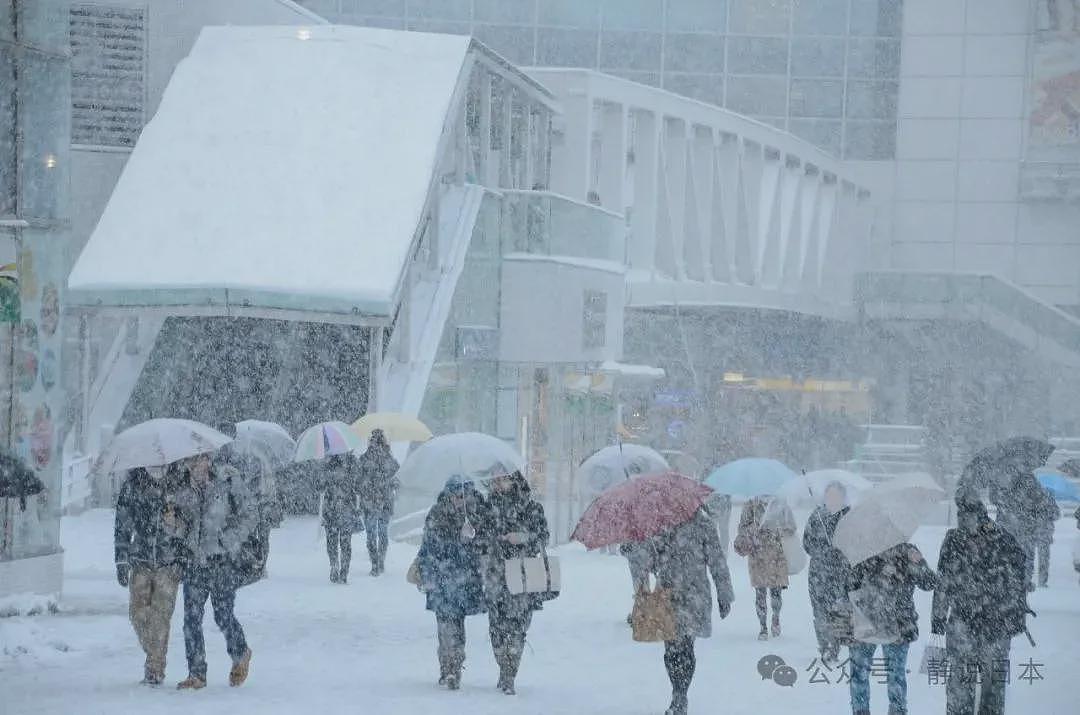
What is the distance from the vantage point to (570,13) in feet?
167

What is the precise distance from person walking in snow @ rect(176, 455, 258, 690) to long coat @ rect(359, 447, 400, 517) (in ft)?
20.6

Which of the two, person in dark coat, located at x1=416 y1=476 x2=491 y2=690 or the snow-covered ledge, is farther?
the snow-covered ledge

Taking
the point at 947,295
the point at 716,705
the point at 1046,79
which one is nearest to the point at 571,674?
the point at 716,705

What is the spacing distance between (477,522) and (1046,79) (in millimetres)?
43358

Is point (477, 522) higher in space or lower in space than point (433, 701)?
higher

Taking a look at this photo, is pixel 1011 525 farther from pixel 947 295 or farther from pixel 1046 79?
pixel 1046 79

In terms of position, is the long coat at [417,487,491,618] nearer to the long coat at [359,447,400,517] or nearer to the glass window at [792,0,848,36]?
the long coat at [359,447,400,517]

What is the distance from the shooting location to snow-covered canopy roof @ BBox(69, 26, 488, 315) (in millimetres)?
21375

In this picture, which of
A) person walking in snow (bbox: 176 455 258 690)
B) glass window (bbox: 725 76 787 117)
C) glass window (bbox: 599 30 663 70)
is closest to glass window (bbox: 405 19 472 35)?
glass window (bbox: 599 30 663 70)

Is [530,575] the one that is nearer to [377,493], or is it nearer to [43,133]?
[43,133]

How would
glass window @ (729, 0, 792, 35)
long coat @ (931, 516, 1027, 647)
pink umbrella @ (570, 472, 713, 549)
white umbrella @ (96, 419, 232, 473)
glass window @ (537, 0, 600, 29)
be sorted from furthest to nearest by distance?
glass window @ (537, 0, 600, 29), glass window @ (729, 0, 792, 35), white umbrella @ (96, 419, 232, 473), pink umbrella @ (570, 472, 713, 549), long coat @ (931, 516, 1027, 647)

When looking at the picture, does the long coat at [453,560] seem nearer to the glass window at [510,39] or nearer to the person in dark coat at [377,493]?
the person in dark coat at [377,493]

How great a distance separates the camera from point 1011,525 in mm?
16266

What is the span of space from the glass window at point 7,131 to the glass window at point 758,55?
39.3 metres
